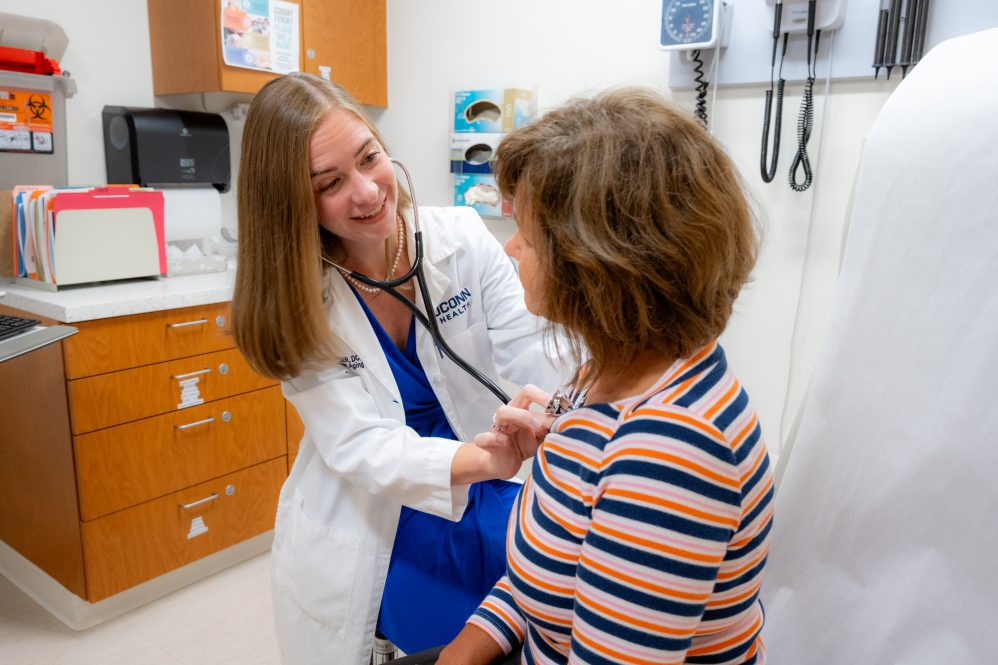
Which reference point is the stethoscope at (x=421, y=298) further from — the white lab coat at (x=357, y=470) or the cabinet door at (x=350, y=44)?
the cabinet door at (x=350, y=44)

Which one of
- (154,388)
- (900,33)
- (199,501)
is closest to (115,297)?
(154,388)

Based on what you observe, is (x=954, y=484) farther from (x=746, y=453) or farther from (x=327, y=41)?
(x=327, y=41)

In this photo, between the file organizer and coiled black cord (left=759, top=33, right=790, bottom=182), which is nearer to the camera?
coiled black cord (left=759, top=33, right=790, bottom=182)

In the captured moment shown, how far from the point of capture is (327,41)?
2.32 metres

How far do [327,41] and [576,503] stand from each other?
2.09m

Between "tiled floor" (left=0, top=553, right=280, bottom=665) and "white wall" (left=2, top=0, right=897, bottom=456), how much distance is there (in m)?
1.25

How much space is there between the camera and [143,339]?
179cm

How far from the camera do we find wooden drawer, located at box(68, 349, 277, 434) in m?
1.71

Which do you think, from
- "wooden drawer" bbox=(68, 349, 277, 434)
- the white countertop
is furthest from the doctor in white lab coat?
"wooden drawer" bbox=(68, 349, 277, 434)

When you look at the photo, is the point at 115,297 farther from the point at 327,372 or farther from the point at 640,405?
the point at 640,405

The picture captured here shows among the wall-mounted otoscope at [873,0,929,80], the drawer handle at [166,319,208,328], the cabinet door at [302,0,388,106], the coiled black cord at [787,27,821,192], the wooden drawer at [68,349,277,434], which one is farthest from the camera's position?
the cabinet door at [302,0,388,106]

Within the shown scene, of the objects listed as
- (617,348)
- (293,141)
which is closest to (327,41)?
(293,141)

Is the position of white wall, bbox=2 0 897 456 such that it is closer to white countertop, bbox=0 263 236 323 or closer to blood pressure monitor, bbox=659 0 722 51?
blood pressure monitor, bbox=659 0 722 51

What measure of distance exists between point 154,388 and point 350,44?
1277mm
